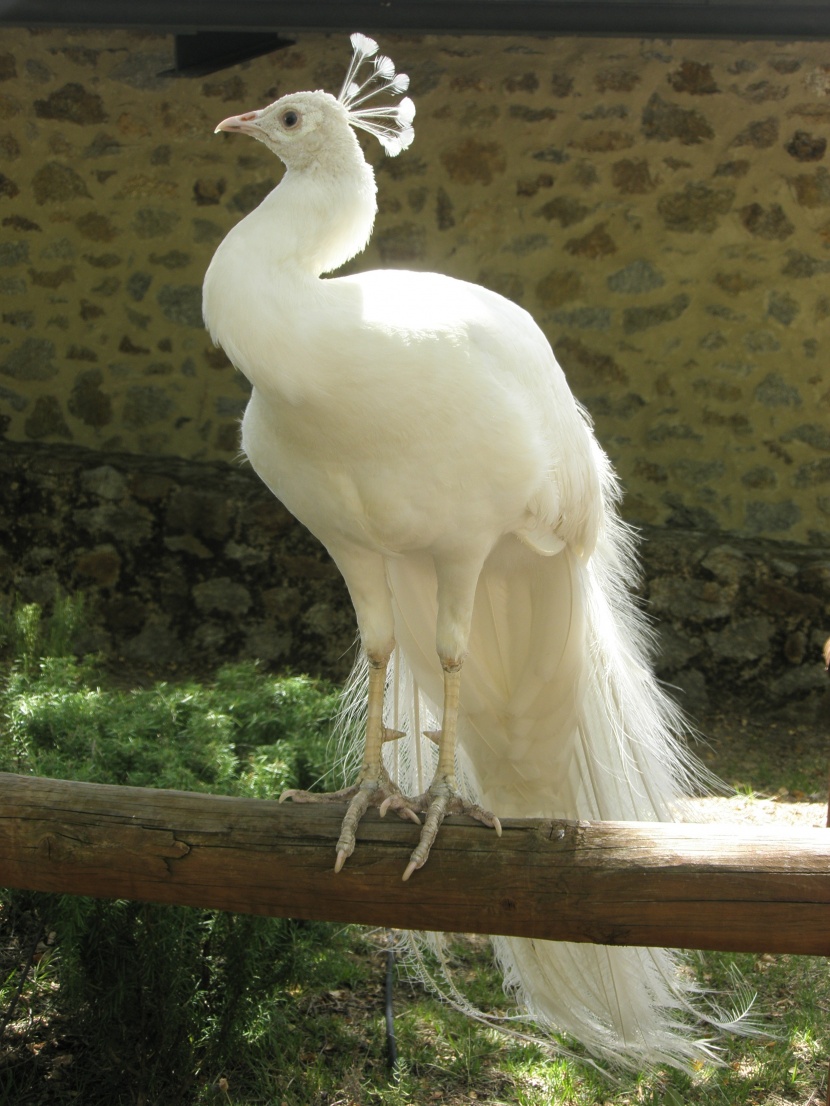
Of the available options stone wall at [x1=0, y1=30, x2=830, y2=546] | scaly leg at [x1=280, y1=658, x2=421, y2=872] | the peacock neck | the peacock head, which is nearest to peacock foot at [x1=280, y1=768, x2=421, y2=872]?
scaly leg at [x1=280, y1=658, x2=421, y2=872]

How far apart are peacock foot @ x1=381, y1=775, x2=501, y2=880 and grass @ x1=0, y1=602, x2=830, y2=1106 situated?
0.88m

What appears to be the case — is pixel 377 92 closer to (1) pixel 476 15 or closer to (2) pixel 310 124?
(2) pixel 310 124

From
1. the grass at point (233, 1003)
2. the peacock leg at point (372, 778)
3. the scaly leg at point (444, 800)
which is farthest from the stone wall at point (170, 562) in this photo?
the scaly leg at point (444, 800)

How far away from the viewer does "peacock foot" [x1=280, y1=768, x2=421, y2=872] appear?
2521 millimetres

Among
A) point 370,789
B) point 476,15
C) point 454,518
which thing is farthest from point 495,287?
point 370,789

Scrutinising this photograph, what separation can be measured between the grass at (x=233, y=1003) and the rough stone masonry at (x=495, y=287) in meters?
2.18

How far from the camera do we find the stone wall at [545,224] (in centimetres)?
580

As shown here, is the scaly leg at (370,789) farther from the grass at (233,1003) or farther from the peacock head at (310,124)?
the peacock head at (310,124)

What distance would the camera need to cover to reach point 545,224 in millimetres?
6059

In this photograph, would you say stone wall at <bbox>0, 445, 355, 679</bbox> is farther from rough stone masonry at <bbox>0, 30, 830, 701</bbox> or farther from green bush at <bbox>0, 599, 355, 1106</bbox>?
green bush at <bbox>0, 599, 355, 1106</bbox>

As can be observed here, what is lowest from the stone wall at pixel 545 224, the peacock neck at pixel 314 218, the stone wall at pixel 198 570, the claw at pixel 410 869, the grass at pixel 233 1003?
the grass at pixel 233 1003

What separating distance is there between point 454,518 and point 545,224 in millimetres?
3859

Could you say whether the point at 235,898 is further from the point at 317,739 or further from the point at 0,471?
Answer: the point at 0,471

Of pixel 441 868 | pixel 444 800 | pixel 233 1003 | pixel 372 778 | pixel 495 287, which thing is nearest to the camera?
pixel 441 868
